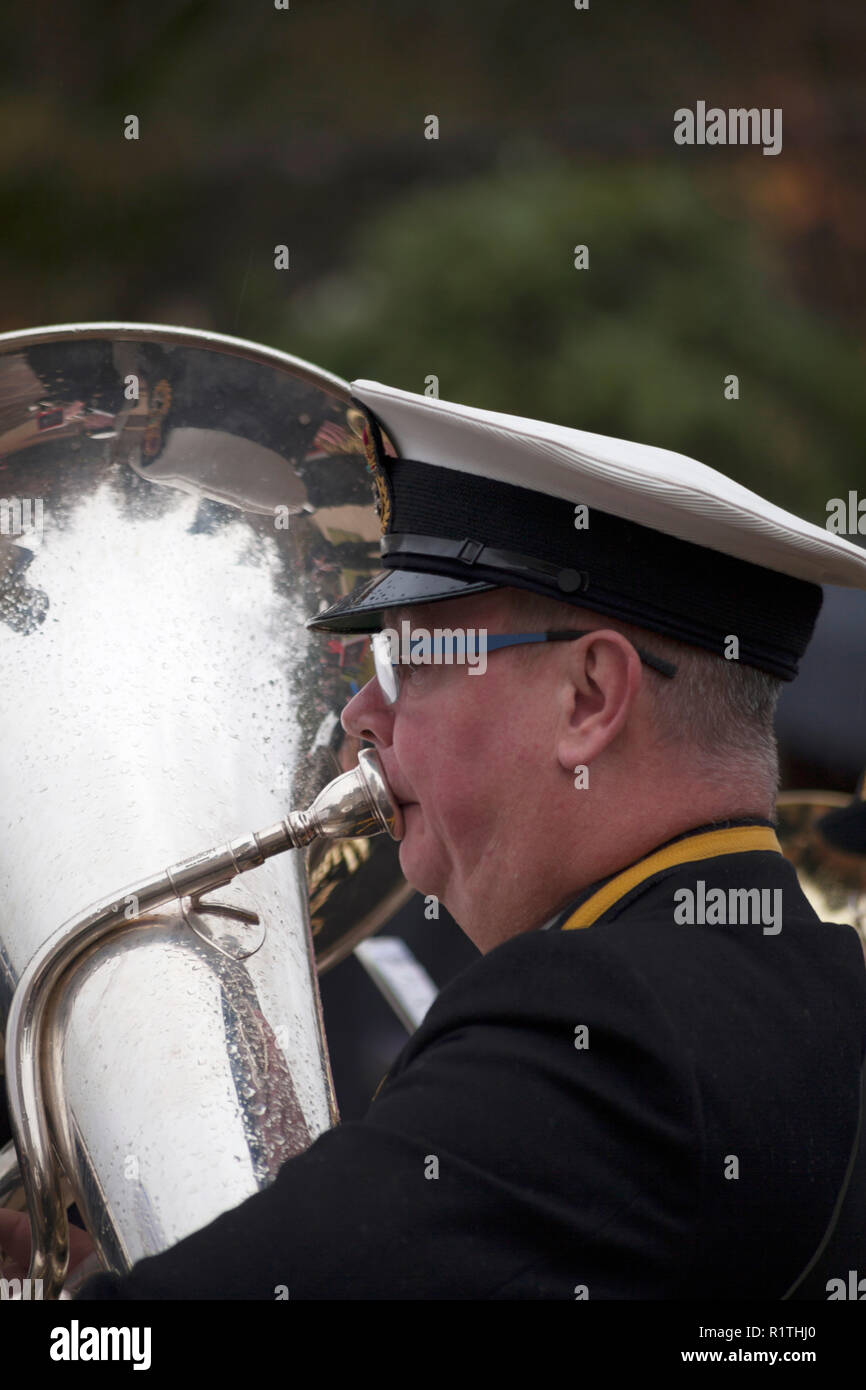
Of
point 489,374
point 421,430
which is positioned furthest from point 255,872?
point 489,374

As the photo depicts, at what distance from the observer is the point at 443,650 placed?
1521 mm

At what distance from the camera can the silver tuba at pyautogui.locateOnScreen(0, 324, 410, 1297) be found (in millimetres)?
1559

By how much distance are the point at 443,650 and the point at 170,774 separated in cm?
46

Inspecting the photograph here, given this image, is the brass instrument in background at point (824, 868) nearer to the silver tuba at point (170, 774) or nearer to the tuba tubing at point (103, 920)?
the silver tuba at point (170, 774)

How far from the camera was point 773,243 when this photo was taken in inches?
360

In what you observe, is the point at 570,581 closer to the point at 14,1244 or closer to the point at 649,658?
the point at 649,658

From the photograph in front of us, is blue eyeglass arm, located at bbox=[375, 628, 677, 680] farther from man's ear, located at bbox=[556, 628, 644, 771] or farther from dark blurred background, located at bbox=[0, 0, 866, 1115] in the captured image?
dark blurred background, located at bbox=[0, 0, 866, 1115]

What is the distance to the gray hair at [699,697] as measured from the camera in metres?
1.44

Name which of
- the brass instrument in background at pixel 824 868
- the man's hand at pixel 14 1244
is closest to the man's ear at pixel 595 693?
the man's hand at pixel 14 1244

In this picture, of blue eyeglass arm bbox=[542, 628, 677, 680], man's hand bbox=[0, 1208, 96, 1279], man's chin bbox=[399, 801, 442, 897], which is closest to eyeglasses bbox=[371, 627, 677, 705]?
blue eyeglass arm bbox=[542, 628, 677, 680]

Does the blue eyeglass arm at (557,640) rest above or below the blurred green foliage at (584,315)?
below

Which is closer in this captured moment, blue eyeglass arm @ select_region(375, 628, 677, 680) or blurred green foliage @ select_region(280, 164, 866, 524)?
blue eyeglass arm @ select_region(375, 628, 677, 680)

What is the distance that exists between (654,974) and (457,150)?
8486 millimetres
